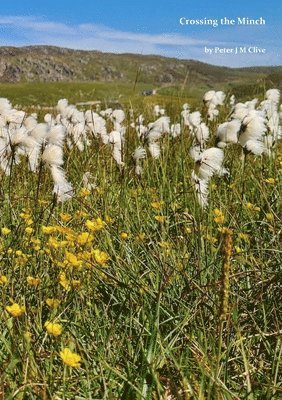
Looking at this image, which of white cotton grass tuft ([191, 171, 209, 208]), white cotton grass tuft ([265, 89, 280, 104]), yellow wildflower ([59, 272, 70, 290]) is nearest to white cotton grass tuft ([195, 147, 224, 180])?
white cotton grass tuft ([191, 171, 209, 208])

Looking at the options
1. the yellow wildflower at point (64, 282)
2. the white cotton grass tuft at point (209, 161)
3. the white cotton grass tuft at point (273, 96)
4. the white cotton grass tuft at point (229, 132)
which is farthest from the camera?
the white cotton grass tuft at point (273, 96)

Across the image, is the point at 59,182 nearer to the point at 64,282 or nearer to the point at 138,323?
the point at 64,282

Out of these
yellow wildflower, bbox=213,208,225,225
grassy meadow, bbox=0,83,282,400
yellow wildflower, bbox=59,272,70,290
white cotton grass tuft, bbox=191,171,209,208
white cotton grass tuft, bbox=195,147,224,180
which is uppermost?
white cotton grass tuft, bbox=195,147,224,180

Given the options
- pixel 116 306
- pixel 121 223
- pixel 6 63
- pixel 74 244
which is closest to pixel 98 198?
pixel 121 223

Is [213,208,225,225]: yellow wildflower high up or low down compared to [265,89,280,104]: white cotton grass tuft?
down

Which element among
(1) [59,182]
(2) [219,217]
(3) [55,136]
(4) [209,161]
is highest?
(3) [55,136]

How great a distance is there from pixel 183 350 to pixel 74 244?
2.69 feet

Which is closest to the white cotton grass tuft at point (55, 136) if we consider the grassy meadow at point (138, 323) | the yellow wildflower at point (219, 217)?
the grassy meadow at point (138, 323)

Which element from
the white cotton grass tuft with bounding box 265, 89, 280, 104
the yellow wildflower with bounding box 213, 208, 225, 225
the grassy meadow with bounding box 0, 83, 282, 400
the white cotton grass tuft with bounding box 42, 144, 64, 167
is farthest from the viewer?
the white cotton grass tuft with bounding box 265, 89, 280, 104

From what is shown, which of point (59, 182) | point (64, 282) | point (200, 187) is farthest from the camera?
point (200, 187)

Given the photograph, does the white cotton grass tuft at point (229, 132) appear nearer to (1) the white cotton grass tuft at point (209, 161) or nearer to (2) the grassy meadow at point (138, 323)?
(1) the white cotton grass tuft at point (209, 161)

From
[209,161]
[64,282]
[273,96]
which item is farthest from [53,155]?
[273,96]

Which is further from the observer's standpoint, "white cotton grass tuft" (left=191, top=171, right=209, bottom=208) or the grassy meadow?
"white cotton grass tuft" (left=191, top=171, right=209, bottom=208)

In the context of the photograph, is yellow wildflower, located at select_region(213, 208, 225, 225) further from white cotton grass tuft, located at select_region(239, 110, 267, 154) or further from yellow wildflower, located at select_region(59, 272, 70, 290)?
yellow wildflower, located at select_region(59, 272, 70, 290)
